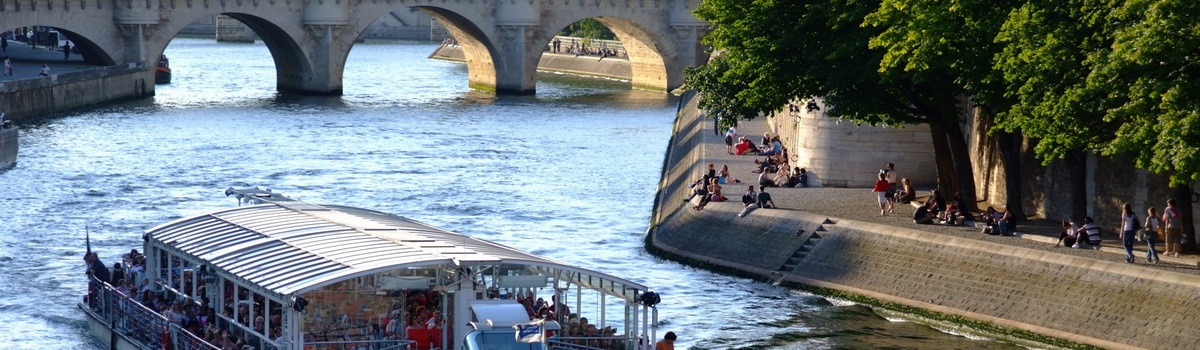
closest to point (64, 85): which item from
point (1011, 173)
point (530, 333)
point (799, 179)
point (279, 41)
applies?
point (279, 41)

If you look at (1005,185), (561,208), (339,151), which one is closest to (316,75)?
(339,151)

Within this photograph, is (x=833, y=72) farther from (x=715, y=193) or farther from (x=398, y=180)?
(x=398, y=180)

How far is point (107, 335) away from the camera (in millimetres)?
35062

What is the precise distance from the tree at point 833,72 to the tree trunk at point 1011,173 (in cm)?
133

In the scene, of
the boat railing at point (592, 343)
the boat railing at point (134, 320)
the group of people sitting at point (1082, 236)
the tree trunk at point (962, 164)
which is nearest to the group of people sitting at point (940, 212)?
the tree trunk at point (962, 164)

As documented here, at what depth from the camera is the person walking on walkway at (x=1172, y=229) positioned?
35781 millimetres

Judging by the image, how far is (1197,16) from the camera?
31781mm

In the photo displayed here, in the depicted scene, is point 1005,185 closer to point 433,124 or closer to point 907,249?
point 907,249

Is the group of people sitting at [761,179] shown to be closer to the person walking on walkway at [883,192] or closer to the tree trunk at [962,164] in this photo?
the person walking on walkway at [883,192]

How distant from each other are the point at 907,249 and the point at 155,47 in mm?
61679

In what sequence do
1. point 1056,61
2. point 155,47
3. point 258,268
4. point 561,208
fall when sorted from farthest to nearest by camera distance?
point 155,47
point 561,208
point 1056,61
point 258,268

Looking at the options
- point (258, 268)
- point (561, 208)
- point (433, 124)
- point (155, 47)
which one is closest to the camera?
point (258, 268)

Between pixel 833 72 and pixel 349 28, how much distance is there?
200ft

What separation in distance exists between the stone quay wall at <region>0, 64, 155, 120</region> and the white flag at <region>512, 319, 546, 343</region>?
54.6 metres
